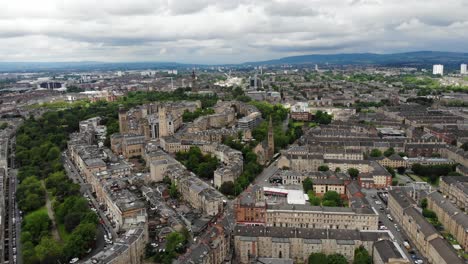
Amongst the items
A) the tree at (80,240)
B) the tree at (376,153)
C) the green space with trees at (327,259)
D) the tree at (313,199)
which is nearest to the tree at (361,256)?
the green space with trees at (327,259)

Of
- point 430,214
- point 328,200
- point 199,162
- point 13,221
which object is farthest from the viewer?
point 199,162

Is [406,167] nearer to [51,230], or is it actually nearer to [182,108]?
[51,230]

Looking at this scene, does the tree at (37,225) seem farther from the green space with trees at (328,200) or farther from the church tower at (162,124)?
the church tower at (162,124)

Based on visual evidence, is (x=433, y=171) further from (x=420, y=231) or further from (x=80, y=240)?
(x=80, y=240)

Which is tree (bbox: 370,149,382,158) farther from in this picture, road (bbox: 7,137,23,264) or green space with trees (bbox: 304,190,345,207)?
road (bbox: 7,137,23,264)

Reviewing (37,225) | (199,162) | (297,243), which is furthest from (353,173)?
(37,225)

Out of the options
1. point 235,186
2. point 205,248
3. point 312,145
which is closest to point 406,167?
point 312,145
